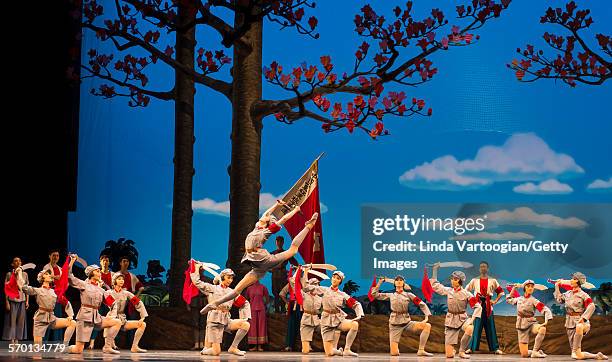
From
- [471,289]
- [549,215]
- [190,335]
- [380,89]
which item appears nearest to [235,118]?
[380,89]

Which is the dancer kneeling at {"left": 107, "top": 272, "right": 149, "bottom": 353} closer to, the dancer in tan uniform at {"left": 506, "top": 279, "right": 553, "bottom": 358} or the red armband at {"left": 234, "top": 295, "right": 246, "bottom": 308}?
the red armband at {"left": 234, "top": 295, "right": 246, "bottom": 308}

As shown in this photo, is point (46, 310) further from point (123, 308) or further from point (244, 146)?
point (244, 146)

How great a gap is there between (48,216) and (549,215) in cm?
796

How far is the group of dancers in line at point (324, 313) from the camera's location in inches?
562

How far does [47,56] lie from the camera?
18.2 metres

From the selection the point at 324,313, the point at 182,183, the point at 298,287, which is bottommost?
the point at 324,313

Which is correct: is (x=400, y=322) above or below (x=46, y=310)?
below

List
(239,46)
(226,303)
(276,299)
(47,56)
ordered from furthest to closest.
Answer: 1. (47,56)
2. (276,299)
3. (239,46)
4. (226,303)

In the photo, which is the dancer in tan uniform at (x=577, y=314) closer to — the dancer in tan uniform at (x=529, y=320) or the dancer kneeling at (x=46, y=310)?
the dancer in tan uniform at (x=529, y=320)

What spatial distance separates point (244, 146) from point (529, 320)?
447 cm

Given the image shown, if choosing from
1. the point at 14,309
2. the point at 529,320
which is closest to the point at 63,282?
the point at 14,309

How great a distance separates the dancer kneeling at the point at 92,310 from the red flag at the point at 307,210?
266 cm

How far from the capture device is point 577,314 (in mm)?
14711

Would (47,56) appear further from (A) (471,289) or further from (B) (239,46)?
(A) (471,289)
